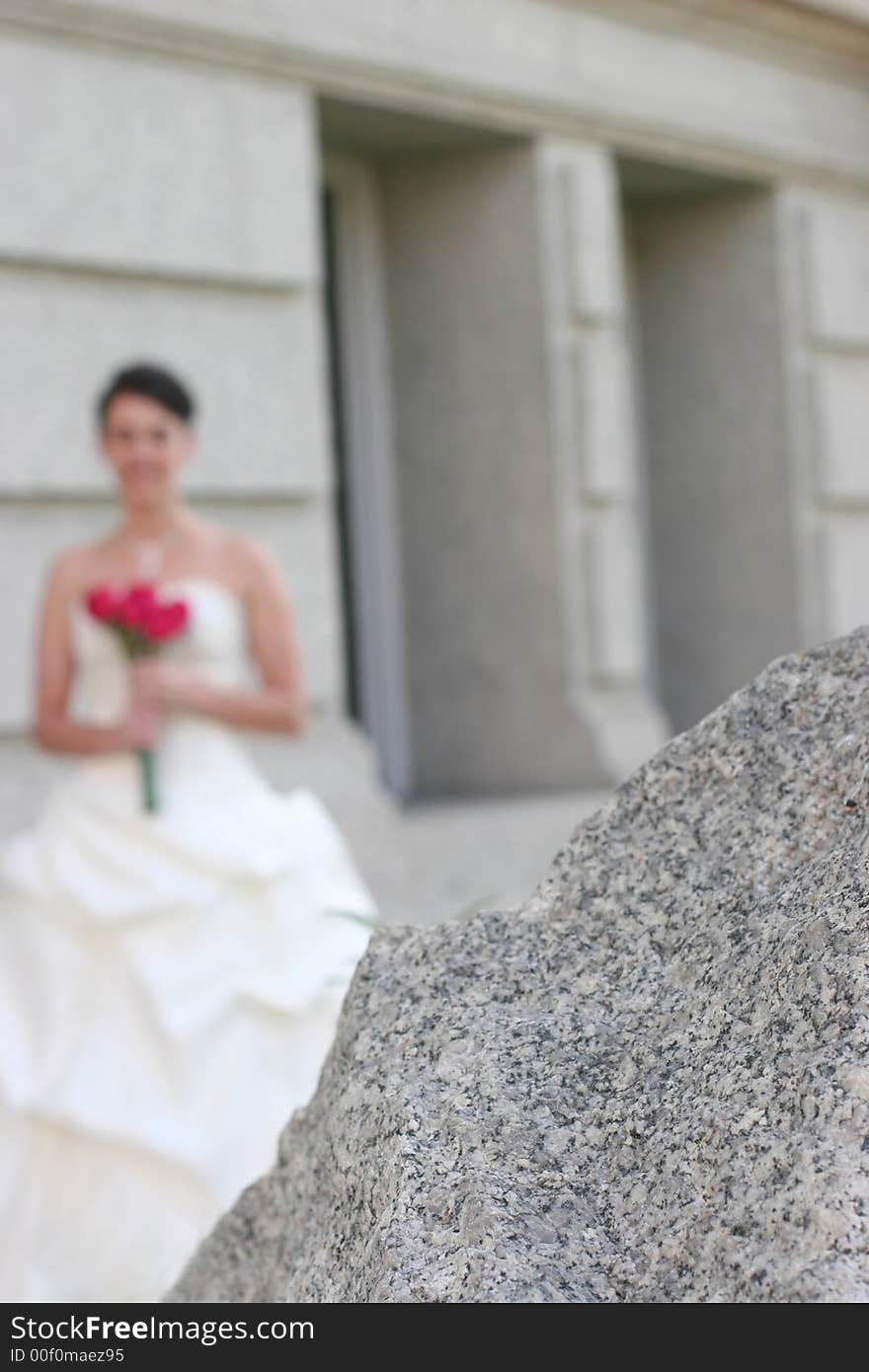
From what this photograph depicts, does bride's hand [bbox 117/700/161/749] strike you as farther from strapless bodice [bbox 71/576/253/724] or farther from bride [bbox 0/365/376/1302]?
strapless bodice [bbox 71/576/253/724]

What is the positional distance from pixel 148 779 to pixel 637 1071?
316 cm

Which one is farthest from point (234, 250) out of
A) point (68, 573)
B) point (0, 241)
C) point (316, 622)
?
point (68, 573)

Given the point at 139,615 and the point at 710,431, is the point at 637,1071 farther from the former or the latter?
the point at 710,431

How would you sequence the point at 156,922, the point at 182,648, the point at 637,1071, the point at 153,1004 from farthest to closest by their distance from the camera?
the point at 182,648 → the point at 156,922 → the point at 153,1004 → the point at 637,1071

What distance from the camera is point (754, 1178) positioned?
Result: 1276mm

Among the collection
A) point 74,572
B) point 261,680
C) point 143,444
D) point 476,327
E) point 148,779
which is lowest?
point 148,779

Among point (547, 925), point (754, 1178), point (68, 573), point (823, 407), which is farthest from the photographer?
point (823, 407)

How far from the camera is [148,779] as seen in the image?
4.50 metres

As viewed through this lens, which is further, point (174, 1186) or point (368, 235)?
point (368, 235)

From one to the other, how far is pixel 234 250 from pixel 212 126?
1.40 feet

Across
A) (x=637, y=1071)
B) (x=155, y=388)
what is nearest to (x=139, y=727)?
(x=155, y=388)

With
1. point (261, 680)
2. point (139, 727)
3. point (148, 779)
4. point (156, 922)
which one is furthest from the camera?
point (261, 680)

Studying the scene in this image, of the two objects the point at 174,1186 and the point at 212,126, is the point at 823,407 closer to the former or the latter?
the point at 212,126
